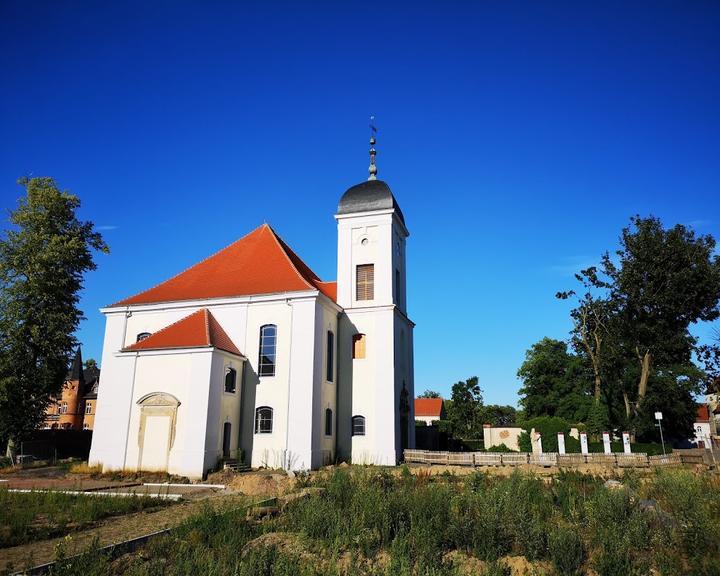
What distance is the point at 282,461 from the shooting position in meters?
21.7

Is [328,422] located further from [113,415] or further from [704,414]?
[704,414]

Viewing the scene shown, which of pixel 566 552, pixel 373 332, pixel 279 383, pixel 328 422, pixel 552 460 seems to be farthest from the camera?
pixel 373 332

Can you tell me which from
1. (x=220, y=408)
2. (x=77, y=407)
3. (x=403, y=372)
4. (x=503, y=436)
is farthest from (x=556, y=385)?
(x=77, y=407)

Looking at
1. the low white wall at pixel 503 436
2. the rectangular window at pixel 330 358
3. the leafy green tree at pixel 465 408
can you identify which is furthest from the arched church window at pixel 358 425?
the leafy green tree at pixel 465 408

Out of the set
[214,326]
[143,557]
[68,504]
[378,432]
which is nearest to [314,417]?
[378,432]

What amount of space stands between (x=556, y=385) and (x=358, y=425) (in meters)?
30.5

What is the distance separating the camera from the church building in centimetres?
2089

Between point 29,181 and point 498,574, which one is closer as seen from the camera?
point 498,574

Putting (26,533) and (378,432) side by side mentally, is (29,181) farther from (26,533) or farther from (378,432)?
(26,533)

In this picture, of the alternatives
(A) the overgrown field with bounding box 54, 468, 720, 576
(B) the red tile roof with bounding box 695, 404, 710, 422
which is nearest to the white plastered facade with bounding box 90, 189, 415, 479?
(A) the overgrown field with bounding box 54, 468, 720, 576

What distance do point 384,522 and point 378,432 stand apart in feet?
51.9

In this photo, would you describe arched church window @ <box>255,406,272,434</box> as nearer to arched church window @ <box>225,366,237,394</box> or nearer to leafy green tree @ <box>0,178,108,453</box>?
arched church window @ <box>225,366,237,394</box>

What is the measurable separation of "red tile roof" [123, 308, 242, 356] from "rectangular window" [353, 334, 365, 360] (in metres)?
5.60

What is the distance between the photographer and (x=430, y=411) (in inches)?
2680
